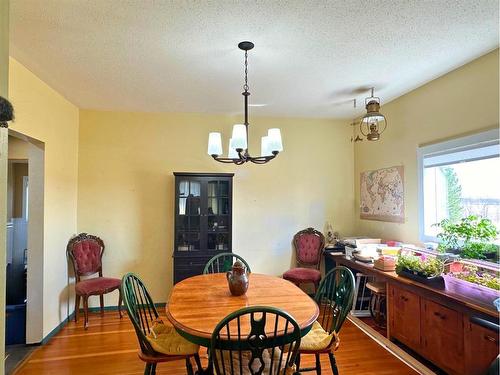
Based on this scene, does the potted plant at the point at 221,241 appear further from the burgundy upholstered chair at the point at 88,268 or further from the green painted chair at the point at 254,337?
the green painted chair at the point at 254,337

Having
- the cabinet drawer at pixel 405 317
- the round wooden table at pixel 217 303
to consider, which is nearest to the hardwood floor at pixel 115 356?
the cabinet drawer at pixel 405 317

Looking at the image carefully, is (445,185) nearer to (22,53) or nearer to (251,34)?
(251,34)

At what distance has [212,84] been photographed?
121 inches

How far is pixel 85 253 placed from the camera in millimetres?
3629

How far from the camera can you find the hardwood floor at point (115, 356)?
8.30ft

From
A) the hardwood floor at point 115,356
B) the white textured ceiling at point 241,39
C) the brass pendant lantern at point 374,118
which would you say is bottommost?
the hardwood floor at point 115,356

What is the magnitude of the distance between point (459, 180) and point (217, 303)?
2520mm

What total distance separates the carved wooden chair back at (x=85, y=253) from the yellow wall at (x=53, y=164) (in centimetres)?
11

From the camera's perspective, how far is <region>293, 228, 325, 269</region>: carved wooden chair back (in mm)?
4105

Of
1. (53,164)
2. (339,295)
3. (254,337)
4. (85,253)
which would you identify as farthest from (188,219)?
(254,337)

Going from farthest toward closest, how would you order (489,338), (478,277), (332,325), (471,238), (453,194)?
(453,194)
(471,238)
(478,277)
(332,325)
(489,338)

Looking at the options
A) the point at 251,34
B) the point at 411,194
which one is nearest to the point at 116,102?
the point at 251,34

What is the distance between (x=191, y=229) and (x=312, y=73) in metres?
2.34

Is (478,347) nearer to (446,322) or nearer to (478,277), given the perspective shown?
(446,322)
